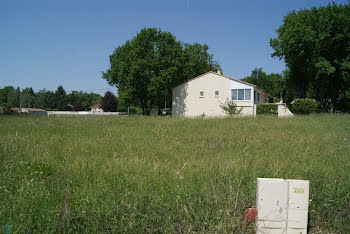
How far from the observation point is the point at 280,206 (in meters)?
2.45

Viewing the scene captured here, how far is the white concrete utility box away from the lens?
243 cm

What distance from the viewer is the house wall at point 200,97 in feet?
110

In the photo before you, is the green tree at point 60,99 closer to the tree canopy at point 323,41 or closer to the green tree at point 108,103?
the green tree at point 108,103

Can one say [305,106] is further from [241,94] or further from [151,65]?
[151,65]

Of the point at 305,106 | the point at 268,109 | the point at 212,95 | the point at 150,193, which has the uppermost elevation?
the point at 212,95

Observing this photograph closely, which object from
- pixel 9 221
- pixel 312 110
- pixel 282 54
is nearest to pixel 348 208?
pixel 9 221

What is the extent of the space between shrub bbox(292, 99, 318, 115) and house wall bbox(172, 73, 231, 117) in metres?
9.24

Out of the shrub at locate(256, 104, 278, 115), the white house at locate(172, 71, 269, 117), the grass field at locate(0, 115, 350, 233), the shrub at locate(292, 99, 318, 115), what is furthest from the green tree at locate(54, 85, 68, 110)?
Answer: the grass field at locate(0, 115, 350, 233)

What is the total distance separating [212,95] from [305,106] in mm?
12593

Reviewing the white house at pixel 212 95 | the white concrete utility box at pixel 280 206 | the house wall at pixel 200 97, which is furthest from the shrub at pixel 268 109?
the white concrete utility box at pixel 280 206

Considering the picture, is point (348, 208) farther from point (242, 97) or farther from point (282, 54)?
point (282, 54)

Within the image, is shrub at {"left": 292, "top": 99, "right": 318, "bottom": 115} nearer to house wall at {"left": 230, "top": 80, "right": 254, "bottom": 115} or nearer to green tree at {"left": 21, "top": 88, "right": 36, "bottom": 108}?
house wall at {"left": 230, "top": 80, "right": 254, "bottom": 115}

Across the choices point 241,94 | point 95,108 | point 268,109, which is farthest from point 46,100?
point 268,109

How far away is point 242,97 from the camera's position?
32750 millimetres
